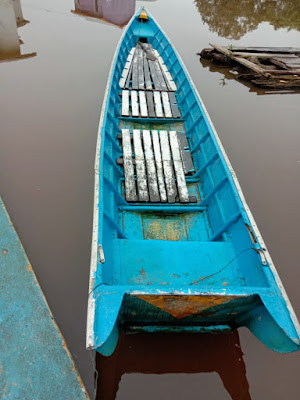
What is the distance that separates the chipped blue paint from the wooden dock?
31.8 ft

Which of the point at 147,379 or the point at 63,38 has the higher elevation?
the point at 63,38

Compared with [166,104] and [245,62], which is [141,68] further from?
[245,62]

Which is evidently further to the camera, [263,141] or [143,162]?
[263,141]

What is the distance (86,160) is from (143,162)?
→ 159 centimetres

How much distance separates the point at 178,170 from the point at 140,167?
0.74 m

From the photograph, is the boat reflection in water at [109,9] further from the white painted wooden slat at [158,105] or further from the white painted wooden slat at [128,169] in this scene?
the white painted wooden slat at [128,169]

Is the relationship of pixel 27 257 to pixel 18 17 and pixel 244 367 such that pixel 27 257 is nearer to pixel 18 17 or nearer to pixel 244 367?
pixel 244 367

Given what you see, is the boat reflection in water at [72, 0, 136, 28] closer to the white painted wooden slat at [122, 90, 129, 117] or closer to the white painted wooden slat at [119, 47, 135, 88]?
the white painted wooden slat at [119, 47, 135, 88]

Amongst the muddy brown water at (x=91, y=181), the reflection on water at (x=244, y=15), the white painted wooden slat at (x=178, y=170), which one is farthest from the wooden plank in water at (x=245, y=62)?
the white painted wooden slat at (x=178, y=170)

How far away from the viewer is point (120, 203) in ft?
14.9

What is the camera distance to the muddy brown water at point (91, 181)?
3367mm

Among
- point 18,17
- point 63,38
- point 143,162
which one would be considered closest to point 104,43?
point 63,38

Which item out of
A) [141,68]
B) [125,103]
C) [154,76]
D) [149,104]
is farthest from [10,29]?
[149,104]

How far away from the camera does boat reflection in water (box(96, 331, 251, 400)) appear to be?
10.9 feet
